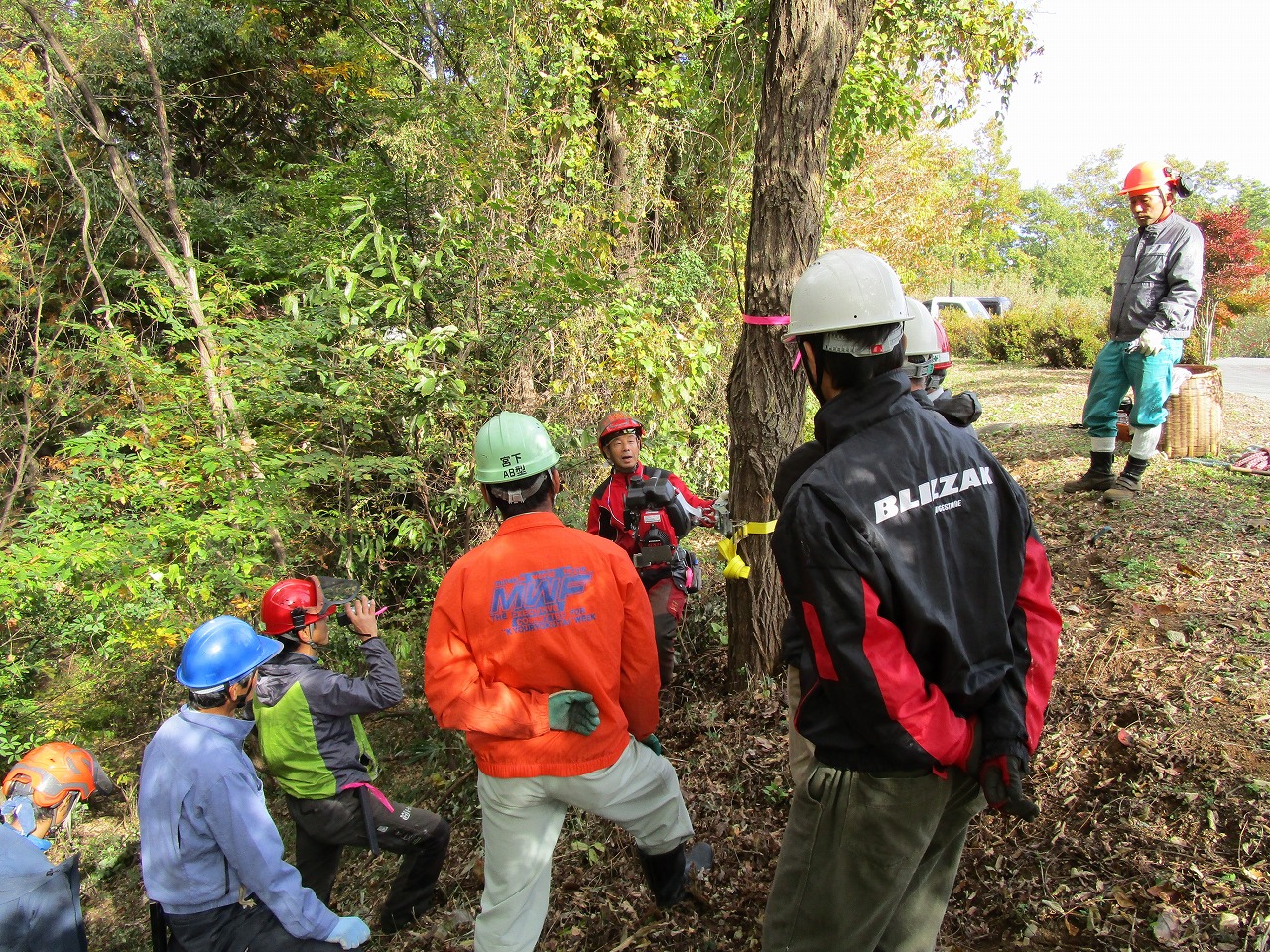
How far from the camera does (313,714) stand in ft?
10.5

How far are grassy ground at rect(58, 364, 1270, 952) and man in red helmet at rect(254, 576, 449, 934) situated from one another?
0.62 meters

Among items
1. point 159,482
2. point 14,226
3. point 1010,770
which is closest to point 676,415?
point 159,482

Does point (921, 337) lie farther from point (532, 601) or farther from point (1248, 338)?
point (1248, 338)

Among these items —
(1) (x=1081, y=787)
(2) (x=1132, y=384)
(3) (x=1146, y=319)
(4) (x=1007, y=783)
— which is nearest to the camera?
(4) (x=1007, y=783)

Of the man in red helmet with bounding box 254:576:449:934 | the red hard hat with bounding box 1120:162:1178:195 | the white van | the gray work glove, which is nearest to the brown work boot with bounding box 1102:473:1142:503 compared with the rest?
the red hard hat with bounding box 1120:162:1178:195

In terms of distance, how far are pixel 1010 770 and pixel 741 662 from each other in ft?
8.13

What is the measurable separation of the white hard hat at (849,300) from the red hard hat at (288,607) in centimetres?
255

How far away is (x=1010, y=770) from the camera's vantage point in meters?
1.70

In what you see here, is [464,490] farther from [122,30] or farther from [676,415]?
[122,30]

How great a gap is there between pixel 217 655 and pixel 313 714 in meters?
0.65

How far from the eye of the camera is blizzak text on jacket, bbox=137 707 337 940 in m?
2.58

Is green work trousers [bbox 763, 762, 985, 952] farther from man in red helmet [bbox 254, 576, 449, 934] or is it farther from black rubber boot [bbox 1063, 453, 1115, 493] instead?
black rubber boot [bbox 1063, 453, 1115, 493]

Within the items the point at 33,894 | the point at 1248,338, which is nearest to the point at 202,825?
the point at 33,894

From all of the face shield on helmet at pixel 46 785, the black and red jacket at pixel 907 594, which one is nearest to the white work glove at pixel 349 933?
the face shield on helmet at pixel 46 785
